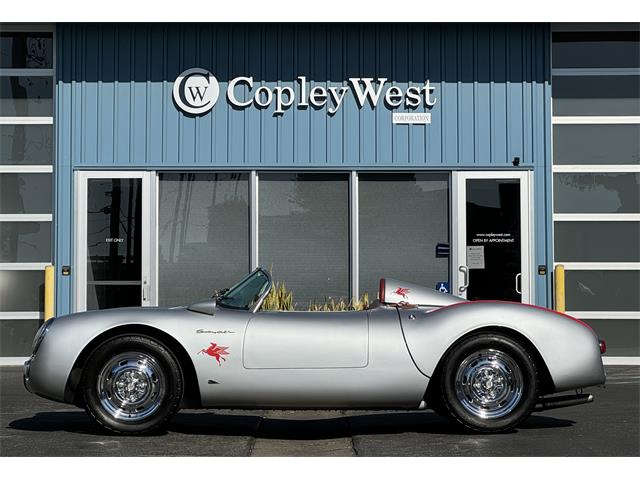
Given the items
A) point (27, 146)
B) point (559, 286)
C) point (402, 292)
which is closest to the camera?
point (402, 292)

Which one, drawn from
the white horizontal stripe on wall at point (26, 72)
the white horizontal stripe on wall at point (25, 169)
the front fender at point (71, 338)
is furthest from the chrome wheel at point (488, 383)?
the white horizontal stripe on wall at point (26, 72)

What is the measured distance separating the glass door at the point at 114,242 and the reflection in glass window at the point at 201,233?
215 mm

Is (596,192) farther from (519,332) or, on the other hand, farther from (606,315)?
(519,332)

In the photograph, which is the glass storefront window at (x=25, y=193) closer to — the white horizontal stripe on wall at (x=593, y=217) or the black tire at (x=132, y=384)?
the white horizontal stripe on wall at (x=593, y=217)

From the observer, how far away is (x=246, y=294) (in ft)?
25.3

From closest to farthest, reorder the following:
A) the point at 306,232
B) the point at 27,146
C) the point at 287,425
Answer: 1. the point at 287,425
2. the point at 306,232
3. the point at 27,146

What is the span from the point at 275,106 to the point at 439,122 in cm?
221

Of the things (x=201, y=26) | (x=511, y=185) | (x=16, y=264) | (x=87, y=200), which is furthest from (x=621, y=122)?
(x=16, y=264)

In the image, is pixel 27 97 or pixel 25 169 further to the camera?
pixel 27 97

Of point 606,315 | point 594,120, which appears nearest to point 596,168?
point 594,120

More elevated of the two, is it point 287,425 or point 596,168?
point 596,168

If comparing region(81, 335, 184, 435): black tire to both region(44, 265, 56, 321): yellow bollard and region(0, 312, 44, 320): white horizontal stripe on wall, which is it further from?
region(0, 312, 44, 320): white horizontal stripe on wall

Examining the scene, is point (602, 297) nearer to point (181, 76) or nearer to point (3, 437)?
point (181, 76)

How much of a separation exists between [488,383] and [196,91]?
796cm
